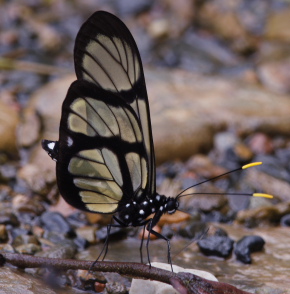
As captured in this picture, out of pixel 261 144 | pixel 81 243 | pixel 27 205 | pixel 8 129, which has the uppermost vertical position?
pixel 261 144

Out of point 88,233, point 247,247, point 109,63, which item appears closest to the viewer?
point 109,63

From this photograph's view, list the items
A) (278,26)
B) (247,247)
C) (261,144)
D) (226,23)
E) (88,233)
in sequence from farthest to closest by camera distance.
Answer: (226,23), (278,26), (261,144), (88,233), (247,247)

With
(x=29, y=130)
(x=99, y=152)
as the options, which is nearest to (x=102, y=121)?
(x=99, y=152)

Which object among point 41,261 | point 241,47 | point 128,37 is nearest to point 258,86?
point 241,47

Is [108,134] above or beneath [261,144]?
beneath

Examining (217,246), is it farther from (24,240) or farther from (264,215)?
(24,240)

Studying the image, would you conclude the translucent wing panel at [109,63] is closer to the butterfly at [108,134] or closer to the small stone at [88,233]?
the butterfly at [108,134]
